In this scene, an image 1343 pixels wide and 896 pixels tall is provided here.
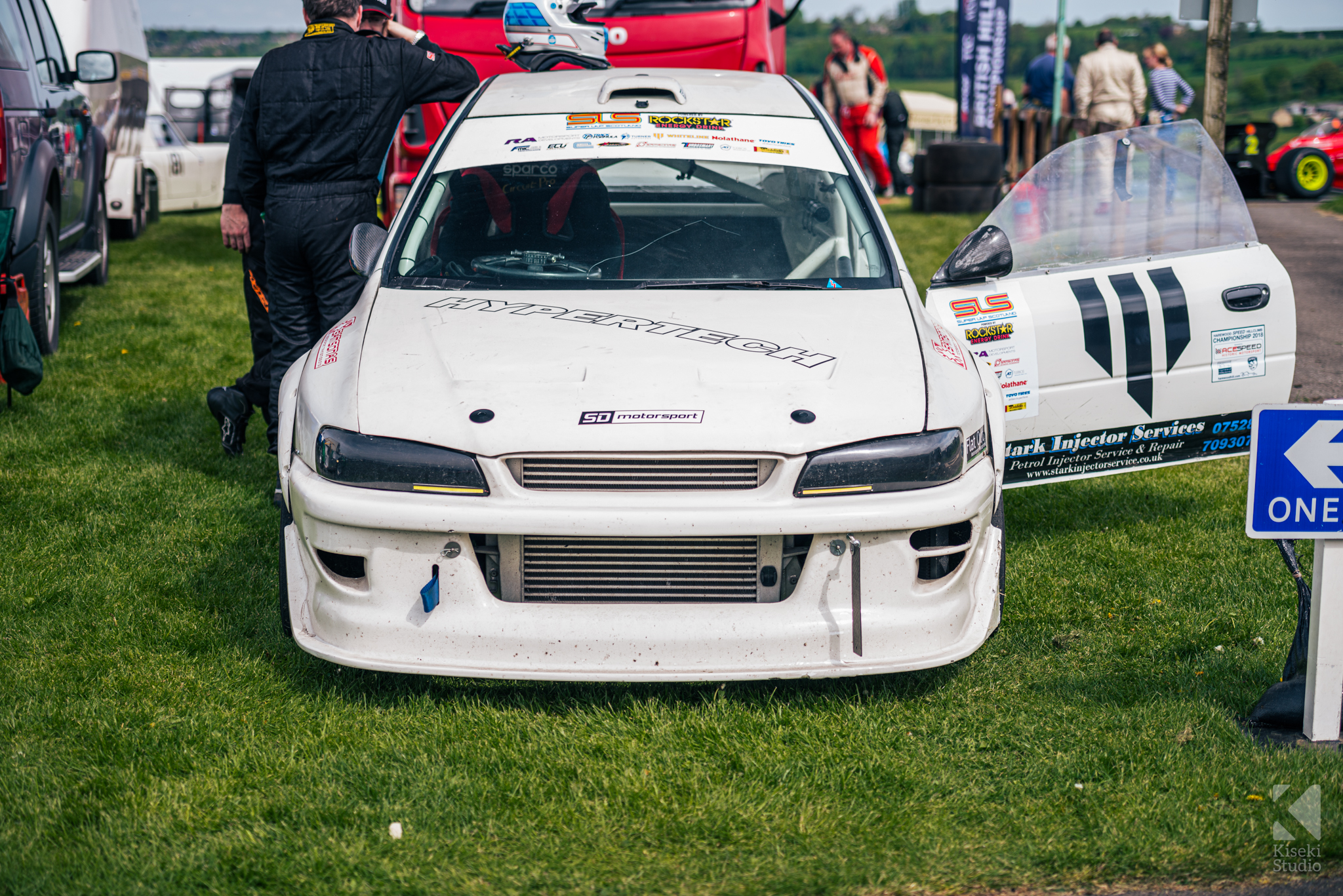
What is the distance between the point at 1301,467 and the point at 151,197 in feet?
48.0

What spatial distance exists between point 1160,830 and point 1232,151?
16.5 m

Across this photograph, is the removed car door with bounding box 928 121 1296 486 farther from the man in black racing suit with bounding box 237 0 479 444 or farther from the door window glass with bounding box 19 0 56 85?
the door window glass with bounding box 19 0 56 85

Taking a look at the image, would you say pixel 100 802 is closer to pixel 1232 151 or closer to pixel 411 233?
pixel 411 233

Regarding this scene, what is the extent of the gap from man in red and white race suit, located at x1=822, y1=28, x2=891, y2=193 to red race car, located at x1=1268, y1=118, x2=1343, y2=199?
527 cm

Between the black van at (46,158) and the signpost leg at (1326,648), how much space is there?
630cm

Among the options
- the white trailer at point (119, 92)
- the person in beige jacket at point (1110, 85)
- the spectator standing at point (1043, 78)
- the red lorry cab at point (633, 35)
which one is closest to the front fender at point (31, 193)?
the red lorry cab at point (633, 35)

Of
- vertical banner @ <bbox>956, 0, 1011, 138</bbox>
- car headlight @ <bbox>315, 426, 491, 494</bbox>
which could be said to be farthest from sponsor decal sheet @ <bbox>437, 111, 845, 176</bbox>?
vertical banner @ <bbox>956, 0, 1011, 138</bbox>

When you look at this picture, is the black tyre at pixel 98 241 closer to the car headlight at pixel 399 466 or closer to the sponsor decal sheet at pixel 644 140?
the sponsor decal sheet at pixel 644 140

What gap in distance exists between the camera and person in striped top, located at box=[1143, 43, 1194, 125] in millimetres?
17344

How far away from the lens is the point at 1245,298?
14.4 feet

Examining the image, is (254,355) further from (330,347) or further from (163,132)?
(163,132)

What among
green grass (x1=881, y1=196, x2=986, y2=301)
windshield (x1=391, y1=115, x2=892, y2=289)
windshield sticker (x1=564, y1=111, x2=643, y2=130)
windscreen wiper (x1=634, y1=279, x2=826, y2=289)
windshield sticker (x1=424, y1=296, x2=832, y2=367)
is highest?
windshield sticker (x1=564, y1=111, x2=643, y2=130)

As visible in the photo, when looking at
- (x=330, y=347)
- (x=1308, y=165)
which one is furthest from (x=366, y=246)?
(x=1308, y=165)

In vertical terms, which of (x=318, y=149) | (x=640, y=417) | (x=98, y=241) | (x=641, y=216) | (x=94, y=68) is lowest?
(x=98, y=241)
